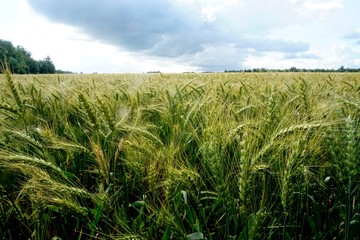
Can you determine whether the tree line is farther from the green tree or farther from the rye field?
the rye field

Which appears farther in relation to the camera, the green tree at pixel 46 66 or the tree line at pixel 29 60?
the green tree at pixel 46 66

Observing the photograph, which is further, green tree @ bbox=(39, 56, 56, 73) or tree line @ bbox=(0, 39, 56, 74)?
green tree @ bbox=(39, 56, 56, 73)

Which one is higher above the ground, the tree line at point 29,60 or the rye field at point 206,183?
the tree line at point 29,60

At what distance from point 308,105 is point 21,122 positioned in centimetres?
180

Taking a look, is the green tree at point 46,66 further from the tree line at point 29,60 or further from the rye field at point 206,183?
the rye field at point 206,183

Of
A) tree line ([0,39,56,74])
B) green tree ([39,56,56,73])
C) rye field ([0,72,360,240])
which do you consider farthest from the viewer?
green tree ([39,56,56,73])

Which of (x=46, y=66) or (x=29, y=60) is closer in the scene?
(x=29, y=60)

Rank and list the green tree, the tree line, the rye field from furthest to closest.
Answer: the green tree < the tree line < the rye field

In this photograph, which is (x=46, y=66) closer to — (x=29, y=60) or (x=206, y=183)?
(x=29, y=60)

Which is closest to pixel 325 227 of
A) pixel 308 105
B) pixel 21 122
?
pixel 308 105

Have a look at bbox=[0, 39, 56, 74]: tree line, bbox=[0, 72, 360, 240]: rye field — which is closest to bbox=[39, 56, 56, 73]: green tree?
bbox=[0, 39, 56, 74]: tree line

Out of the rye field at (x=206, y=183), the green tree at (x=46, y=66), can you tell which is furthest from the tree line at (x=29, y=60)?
the rye field at (x=206, y=183)

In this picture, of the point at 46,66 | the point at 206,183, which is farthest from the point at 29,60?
the point at 206,183

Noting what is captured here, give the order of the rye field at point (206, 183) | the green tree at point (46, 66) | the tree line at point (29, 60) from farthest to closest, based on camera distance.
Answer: the green tree at point (46, 66), the tree line at point (29, 60), the rye field at point (206, 183)
